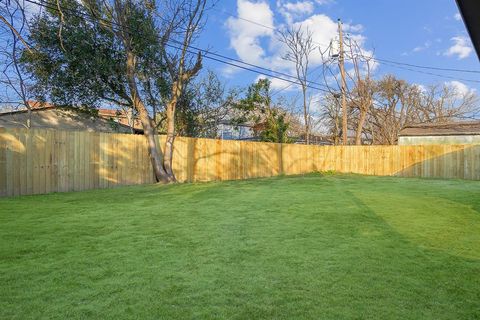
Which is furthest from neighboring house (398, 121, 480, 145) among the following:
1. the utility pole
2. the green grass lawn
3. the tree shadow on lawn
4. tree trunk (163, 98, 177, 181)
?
the green grass lawn

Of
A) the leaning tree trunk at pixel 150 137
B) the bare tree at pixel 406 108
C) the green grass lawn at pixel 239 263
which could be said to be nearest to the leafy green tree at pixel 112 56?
the leaning tree trunk at pixel 150 137

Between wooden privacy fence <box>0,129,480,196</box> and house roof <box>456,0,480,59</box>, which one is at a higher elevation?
house roof <box>456,0,480,59</box>

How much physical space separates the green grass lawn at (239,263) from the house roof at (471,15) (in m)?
1.45

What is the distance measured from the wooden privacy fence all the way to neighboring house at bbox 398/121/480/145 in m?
4.44

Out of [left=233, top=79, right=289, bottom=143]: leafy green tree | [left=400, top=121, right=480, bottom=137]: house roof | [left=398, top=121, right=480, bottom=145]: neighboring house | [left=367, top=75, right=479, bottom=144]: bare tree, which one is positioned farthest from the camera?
[left=367, top=75, right=479, bottom=144]: bare tree

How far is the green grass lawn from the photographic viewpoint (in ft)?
5.94

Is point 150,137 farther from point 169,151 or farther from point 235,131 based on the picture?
point 235,131

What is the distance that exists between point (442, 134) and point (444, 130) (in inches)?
14.6

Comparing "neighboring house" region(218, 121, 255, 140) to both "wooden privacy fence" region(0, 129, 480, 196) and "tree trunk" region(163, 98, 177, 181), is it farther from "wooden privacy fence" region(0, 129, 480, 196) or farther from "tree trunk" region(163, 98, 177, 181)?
"tree trunk" region(163, 98, 177, 181)

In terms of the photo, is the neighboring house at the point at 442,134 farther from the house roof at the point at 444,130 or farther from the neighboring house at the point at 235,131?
the neighboring house at the point at 235,131

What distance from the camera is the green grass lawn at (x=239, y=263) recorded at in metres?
1.81

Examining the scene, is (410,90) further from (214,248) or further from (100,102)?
(214,248)

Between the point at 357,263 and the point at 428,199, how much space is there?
14.4ft

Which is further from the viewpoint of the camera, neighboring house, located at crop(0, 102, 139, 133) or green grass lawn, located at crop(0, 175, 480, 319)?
neighboring house, located at crop(0, 102, 139, 133)
